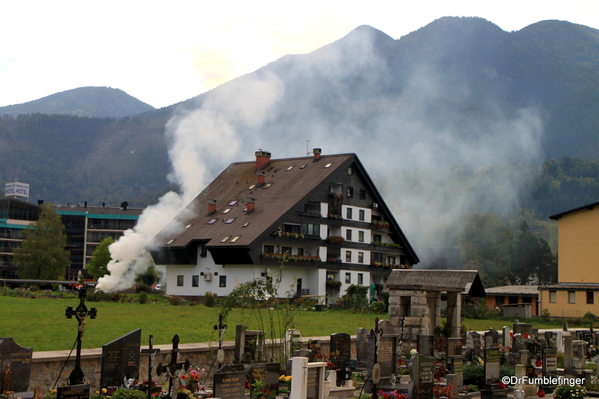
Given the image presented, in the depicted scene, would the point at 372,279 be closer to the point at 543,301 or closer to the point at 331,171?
the point at 331,171

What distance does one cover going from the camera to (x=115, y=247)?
6538cm

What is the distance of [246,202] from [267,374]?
141 ft

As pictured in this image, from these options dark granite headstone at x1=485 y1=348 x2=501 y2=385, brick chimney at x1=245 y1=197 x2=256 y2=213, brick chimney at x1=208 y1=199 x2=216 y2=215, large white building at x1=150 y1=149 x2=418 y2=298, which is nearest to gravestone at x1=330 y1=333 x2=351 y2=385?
dark granite headstone at x1=485 y1=348 x2=501 y2=385

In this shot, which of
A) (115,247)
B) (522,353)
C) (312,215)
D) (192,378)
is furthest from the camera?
(115,247)

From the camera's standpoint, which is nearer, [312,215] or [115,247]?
[312,215]

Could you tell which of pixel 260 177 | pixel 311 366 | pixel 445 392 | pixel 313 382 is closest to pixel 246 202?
pixel 260 177

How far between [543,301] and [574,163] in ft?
477

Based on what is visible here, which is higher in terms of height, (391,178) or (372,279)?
(391,178)

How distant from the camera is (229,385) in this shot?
15078 mm

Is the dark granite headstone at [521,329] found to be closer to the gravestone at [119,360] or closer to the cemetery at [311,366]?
the cemetery at [311,366]

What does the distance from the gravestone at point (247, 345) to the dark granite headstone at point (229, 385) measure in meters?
4.92

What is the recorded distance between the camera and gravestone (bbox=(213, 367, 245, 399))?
14.9m

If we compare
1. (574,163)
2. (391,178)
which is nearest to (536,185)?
(574,163)

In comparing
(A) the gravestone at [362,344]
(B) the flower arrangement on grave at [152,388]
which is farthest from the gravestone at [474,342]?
(B) the flower arrangement on grave at [152,388]
